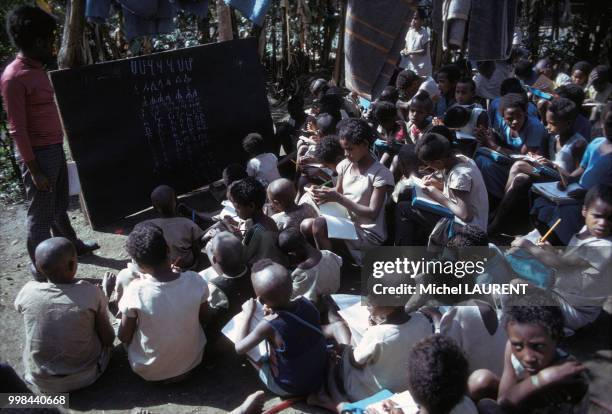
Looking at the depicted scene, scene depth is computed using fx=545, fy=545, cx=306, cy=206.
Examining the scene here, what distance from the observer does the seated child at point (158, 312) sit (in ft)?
9.35

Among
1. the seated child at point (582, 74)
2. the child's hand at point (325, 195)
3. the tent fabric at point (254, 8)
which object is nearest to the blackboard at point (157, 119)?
the tent fabric at point (254, 8)

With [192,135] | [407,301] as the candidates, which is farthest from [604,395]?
[192,135]

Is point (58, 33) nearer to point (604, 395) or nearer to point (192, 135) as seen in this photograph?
point (192, 135)

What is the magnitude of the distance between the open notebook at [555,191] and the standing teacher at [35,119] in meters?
3.53

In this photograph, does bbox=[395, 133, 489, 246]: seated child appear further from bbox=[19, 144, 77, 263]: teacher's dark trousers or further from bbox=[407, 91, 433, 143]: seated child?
bbox=[19, 144, 77, 263]: teacher's dark trousers

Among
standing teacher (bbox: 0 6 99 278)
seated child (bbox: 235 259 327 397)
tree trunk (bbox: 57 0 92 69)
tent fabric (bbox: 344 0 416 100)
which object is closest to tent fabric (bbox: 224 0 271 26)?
tree trunk (bbox: 57 0 92 69)

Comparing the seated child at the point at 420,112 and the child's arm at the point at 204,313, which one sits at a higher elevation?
the seated child at the point at 420,112

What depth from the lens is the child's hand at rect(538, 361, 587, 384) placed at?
2.13m

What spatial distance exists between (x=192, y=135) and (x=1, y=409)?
3.70 meters

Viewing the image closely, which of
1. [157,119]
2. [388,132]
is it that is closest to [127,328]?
[157,119]

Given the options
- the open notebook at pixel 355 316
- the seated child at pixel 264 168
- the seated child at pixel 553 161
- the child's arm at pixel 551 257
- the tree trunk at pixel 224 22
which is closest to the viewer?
the open notebook at pixel 355 316

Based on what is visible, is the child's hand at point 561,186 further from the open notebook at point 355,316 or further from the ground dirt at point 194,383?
the open notebook at point 355,316

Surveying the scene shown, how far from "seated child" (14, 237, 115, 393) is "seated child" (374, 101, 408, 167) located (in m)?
2.91

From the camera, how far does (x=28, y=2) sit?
7.61 metres
